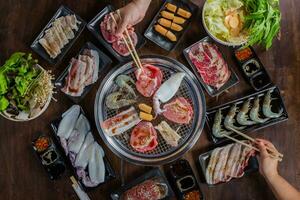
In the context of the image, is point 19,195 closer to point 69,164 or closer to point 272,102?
point 69,164

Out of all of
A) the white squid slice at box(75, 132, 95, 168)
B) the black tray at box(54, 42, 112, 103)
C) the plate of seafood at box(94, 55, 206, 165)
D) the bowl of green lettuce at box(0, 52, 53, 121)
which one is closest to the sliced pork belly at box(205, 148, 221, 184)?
the plate of seafood at box(94, 55, 206, 165)

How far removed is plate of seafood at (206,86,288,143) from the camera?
3740mm

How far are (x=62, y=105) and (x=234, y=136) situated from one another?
1489 millimetres

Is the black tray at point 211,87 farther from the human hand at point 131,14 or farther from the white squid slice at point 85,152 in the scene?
the white squid slice at point 85,152

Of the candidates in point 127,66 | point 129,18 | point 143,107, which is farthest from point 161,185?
point 129,18

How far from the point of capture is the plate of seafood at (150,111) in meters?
3.67

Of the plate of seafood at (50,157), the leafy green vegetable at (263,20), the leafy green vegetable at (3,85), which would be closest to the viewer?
the leafy green vegetable at (3,85)

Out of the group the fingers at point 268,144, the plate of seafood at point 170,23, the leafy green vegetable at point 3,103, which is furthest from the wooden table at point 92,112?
the leafy green vegetable at point 3,103

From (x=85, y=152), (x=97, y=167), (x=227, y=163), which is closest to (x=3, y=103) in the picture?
(x=85, y=152)

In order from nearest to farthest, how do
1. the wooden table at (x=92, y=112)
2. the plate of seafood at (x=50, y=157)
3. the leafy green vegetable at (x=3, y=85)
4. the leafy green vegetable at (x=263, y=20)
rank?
the leafy green vegetable at (x=3, y=85) → the leafy green vegetable at (x=263, y=20) → the plate of seafood at (x=50, y=157) → the wooden table at (x=92, y=112)

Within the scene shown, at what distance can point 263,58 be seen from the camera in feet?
12.8

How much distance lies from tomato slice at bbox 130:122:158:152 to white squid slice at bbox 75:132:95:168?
37 cm

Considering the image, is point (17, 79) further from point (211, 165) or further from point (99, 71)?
point (211, 165)

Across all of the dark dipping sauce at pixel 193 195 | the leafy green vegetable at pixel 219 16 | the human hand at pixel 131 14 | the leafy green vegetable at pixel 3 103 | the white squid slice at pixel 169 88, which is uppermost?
the human hand at pixel 131 14
